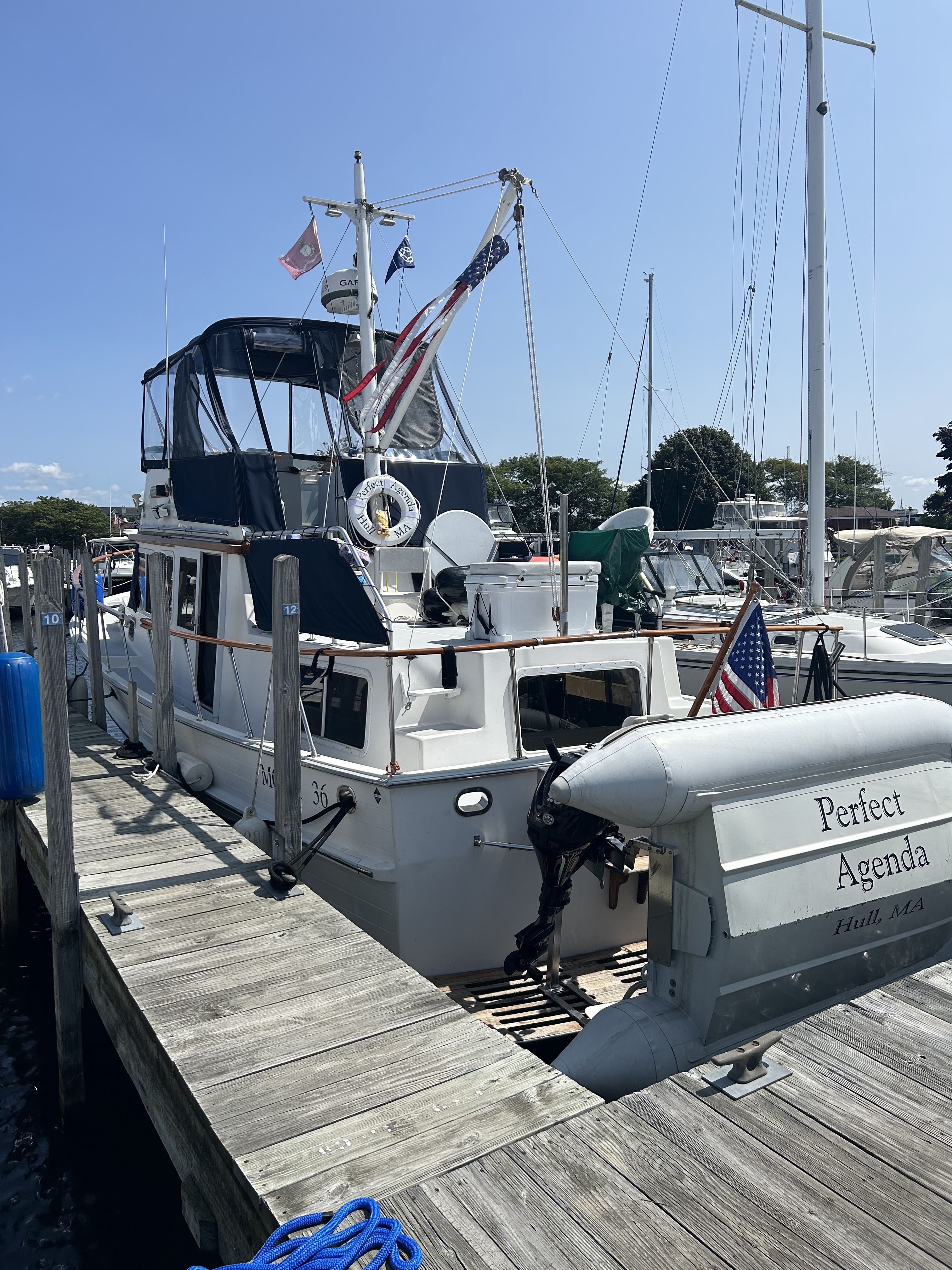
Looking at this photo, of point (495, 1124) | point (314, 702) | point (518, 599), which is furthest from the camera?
point (314, 702)

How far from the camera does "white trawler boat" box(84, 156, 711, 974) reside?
5598 millimetres

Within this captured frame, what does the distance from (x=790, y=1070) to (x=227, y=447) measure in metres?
7.47

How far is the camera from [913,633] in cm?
1291

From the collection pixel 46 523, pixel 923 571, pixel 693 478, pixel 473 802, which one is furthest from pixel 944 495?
pixel 46 523

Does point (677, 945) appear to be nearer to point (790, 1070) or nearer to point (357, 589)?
point (790, 1070)

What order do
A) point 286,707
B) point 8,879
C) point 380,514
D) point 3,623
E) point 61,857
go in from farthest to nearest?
point 3,623, point 380,514, point 8,879, point 286,707, point 61,857

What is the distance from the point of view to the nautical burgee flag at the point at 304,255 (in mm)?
10078

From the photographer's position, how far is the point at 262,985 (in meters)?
4.13

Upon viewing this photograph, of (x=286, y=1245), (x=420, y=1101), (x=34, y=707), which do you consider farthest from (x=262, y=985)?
(x=34, y=707)

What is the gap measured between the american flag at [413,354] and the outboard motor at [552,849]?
14.1ft

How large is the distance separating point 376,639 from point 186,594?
12.0 feet

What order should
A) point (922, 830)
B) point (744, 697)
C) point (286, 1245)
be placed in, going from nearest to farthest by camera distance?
1. point (286, 1245)
2. point (922, 830)
3. point (744, 697)

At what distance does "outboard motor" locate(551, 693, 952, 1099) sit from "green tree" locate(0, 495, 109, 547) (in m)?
75.8

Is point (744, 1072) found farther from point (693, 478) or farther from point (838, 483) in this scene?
point (838, 483)
